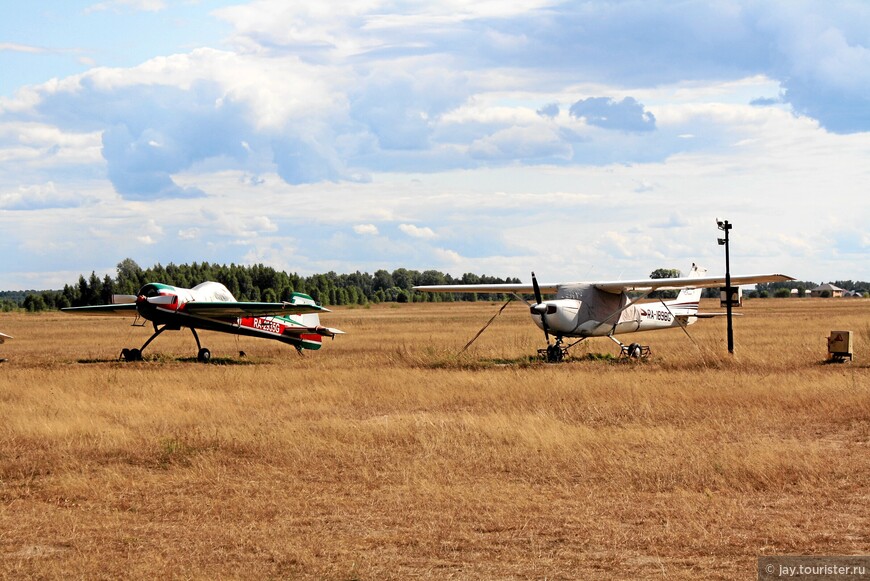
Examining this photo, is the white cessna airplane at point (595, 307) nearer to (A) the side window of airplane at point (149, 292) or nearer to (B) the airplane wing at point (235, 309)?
(B) the airplane wing at point (235, 309)

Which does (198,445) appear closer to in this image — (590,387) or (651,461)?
(651,461)

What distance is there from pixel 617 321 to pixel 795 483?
65.3 ft

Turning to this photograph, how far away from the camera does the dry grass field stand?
23.6 ft

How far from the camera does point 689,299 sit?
34.4m

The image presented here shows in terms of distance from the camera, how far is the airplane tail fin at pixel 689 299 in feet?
111

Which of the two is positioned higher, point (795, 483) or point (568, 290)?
point (568, 290)

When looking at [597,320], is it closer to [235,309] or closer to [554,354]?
[554,354]

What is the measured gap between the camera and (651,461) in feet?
35.4

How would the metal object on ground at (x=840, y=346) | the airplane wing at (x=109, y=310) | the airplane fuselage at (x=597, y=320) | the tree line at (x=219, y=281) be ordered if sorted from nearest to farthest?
the metal object on ground at (x=840, y=346) → the airplane fuselage at (x=597, y=320) → the airplane wing at (x=109, y=310) → the tree line at (x=219, y=281)

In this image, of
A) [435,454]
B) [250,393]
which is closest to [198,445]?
[435,454]

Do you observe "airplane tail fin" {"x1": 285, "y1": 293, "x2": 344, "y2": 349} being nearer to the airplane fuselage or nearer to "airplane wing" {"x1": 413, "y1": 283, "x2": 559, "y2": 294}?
"airplane wing" {"x1": 413, "y1": 283, "x2": 559, "y2": 294}

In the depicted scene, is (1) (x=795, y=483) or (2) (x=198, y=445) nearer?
(1) (x=795, y=483)

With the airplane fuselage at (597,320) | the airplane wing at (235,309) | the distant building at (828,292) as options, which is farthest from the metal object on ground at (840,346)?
the distant building at (828,292)

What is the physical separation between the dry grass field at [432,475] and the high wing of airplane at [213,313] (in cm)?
639
